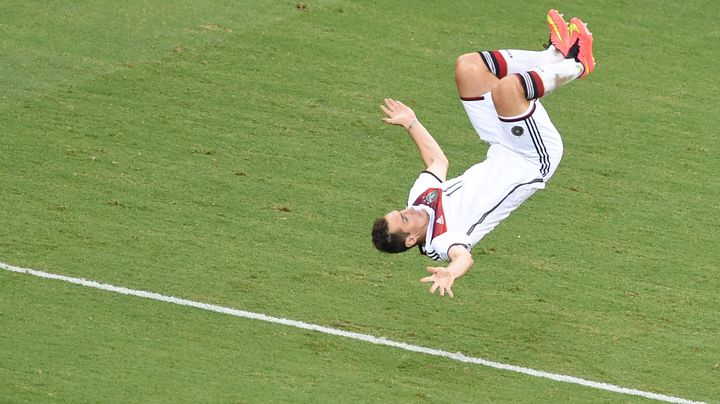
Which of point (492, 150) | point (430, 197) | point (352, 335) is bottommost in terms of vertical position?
point (352, 335)

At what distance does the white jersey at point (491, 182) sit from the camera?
1026 centimetres

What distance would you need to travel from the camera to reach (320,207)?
12.5 meters

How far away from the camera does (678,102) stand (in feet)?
49.9

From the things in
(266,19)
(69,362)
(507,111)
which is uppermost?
→ (507,111)

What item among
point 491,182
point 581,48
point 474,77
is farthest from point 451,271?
point 581,48

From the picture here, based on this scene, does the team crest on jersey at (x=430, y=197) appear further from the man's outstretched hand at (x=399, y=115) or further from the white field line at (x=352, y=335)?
the white field line at (x=352, y=335)

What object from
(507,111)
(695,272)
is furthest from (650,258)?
(507,111)

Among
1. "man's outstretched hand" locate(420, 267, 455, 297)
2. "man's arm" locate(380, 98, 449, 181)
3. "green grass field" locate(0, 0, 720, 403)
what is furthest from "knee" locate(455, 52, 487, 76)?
"man's outstretched hand" locate(420, 267, 455, 297)

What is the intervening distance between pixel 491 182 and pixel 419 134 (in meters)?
0.74

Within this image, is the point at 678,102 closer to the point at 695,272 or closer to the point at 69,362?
the point at 695,272

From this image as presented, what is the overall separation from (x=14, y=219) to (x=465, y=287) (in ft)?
13.6

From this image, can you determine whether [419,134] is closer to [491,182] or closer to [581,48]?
[491,182]

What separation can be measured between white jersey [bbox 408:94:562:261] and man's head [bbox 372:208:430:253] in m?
0.14

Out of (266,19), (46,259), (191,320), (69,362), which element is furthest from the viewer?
(266,19)
